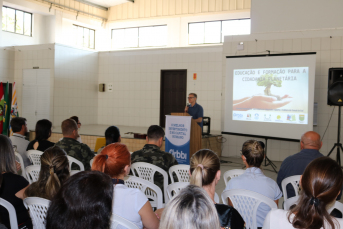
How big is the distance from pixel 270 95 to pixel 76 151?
4337 millimetres

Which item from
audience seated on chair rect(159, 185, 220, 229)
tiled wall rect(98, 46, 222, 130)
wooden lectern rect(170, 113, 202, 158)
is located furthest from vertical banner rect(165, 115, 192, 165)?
audience seated on chair rect(159, 185, 220, 229)

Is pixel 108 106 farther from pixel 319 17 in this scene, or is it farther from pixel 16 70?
pixel 319 17

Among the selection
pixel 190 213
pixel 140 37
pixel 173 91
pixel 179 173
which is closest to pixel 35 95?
pixel 140 37

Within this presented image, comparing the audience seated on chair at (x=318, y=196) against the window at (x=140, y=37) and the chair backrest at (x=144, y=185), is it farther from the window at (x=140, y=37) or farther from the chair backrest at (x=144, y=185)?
the window at (x=140, y=37)

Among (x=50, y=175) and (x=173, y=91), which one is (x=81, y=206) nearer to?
(x=50, y=175)

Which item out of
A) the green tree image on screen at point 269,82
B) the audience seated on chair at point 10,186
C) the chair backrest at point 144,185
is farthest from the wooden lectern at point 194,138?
the audience seated on chair at point 10,186

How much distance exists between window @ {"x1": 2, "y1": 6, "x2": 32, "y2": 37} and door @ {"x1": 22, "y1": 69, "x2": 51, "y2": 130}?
139cm

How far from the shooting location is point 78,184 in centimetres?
111

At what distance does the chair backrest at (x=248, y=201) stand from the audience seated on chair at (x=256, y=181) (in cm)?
11

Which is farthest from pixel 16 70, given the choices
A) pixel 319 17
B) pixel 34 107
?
pixel 319 17

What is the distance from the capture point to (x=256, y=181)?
2398 mm

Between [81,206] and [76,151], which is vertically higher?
[81,206]

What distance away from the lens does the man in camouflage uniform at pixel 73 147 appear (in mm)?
3646

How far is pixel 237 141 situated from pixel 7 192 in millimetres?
6283
